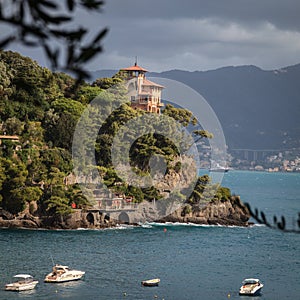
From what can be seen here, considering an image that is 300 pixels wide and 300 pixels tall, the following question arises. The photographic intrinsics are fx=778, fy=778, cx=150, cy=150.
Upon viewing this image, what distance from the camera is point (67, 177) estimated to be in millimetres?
56094

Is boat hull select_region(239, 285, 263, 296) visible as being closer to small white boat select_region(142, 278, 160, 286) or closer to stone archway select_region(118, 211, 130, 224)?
small white boat select_region(142, 278, 160, 286)

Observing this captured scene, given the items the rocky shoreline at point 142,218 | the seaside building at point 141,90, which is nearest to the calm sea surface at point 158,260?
the rocky shoreline at point 142,218

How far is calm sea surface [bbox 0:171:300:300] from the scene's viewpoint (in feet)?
103

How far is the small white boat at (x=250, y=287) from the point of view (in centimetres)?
3116

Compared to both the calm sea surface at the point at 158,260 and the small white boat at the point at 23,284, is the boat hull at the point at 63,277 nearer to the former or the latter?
the calm sea surface at the point at 158,260

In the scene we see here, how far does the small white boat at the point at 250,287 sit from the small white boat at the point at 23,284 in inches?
332

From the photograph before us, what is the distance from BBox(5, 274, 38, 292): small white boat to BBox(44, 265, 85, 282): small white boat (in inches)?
36.4

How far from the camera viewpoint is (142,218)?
2295 inches

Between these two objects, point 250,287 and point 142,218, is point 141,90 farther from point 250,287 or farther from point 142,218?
point 250,287

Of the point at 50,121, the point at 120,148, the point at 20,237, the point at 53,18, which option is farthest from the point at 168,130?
the point at 53,18

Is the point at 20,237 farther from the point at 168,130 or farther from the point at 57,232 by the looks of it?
the point at 168,130

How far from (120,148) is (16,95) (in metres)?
9.25

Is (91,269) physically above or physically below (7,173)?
below

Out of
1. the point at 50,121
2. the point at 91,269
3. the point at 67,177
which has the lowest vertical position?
the point at 91,269
